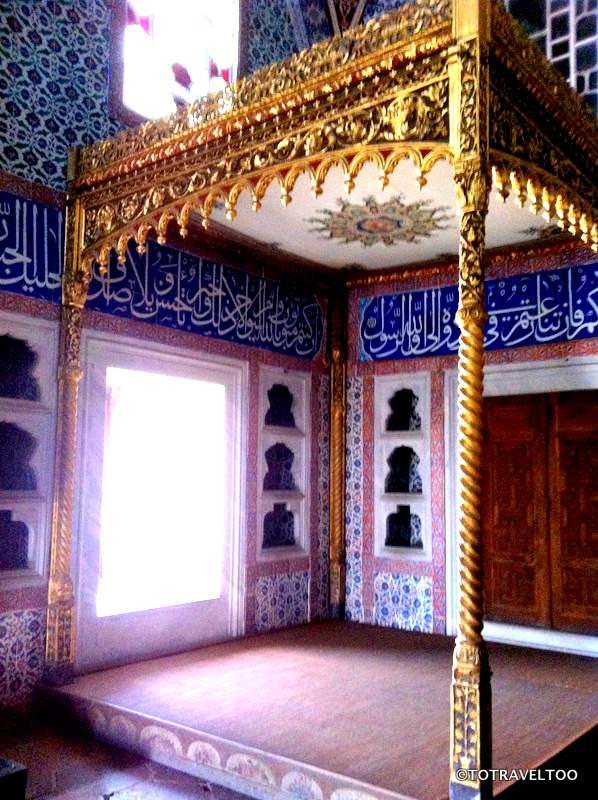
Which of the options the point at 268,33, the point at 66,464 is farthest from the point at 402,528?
the point at 268,33

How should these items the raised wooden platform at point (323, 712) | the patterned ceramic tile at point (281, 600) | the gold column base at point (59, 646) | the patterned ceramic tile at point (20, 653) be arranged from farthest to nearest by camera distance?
the patterned ceramic tile at point (281, 600) < the gold column base at point (59, 646) < the patterned ceramic tile at point (20, 653) < the raised wooden platform at point (323, 712)

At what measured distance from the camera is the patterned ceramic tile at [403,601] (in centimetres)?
494

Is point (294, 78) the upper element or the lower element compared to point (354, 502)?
upper

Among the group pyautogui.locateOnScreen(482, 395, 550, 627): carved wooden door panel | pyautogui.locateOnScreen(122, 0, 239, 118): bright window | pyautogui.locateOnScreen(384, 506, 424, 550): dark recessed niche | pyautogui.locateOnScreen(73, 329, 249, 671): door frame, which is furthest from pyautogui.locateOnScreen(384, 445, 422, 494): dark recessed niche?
pyautogui.locateOnScreen(122, 0, 239, 118): bright window

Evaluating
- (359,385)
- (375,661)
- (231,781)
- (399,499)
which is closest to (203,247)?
(359,385)

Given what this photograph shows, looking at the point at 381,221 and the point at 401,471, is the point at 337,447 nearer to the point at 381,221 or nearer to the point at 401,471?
the point at 401,471

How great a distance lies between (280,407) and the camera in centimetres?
525

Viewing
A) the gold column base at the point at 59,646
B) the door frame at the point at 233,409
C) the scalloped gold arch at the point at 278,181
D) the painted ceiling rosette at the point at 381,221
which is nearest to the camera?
the scalloped gold arch at the point at 278,181

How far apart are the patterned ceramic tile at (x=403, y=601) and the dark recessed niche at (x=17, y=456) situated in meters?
2.56

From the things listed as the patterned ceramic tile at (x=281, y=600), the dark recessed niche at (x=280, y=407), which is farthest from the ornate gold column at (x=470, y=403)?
the dark recessed niche at (x=280, y=407)

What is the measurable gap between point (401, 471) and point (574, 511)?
48.8 inches

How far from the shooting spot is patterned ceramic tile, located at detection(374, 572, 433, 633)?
4.94 meters

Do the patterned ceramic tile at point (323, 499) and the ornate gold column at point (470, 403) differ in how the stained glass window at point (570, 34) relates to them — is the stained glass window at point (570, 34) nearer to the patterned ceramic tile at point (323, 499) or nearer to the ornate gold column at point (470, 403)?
the ornate gold column at point (470, 403)

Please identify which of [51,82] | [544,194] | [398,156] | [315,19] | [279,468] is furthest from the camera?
[315,19]
